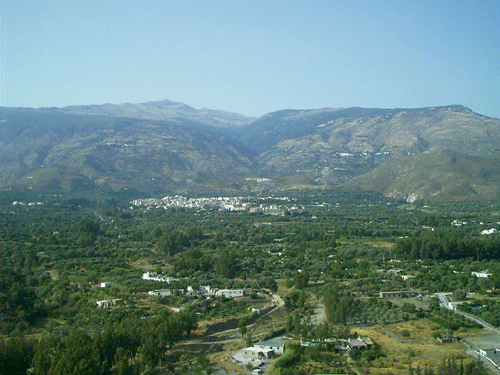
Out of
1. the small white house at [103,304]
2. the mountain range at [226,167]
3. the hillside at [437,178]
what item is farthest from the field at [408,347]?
the mountain range at [226,167]

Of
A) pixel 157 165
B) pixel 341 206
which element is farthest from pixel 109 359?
pixel 157 165

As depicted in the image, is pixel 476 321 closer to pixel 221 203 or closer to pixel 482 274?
pixel 482 274

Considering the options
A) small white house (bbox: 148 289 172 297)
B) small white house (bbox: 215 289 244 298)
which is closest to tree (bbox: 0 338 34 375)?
small white house (bbox: 148 289 172 297)

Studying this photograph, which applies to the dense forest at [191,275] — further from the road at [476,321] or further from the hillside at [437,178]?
the hillside at [437,178]

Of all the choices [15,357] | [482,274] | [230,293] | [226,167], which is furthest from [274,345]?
[226,167]

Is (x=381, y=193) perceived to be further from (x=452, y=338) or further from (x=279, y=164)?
(x=452, y=338)

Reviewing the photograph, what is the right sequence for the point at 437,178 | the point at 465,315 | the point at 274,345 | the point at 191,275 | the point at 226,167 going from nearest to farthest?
1. the point at 274,345
2. the point at 465,315
3. the point at 191,275
4. the point at 437,178
5. the point at 226,167

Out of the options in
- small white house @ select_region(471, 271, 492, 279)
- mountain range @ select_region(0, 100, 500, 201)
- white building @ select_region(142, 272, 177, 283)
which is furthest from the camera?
mountain range @ select_region(0, 100, 500, 201)

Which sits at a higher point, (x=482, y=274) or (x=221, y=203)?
(x=482, y=274)

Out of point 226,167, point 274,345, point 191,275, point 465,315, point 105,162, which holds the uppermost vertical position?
point 465,315

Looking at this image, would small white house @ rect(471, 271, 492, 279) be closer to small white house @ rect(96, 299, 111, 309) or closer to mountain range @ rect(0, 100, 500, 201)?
small white house @ rect(96, 299, 111, 309)

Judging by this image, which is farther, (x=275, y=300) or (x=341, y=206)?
(x=341, y=206)
